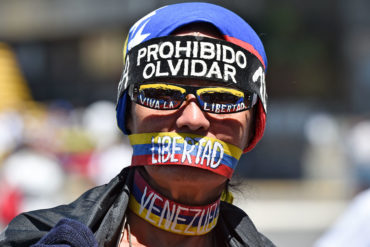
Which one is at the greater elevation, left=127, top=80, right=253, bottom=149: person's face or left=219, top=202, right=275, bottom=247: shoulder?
left=127, top=80, right=253, bottom=149: person's face

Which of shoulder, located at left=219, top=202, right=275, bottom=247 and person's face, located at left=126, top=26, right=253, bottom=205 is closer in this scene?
person's face, located at left=126, top=26, right=253, bottom=205

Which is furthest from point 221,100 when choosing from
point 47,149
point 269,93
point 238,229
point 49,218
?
point 269,93

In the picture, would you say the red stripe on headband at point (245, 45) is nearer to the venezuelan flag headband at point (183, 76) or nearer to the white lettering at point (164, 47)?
the venezuelan flag headband at point (183, 76)

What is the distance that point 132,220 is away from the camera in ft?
8.08

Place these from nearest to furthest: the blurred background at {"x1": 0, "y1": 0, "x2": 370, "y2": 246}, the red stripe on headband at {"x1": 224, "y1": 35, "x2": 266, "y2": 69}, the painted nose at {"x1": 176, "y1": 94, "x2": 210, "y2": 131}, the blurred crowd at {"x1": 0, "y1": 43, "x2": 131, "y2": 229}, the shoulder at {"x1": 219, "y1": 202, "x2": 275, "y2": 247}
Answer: the painted nose at {"x1": 176, "y1": 94, "x2": 210, "y2": 131} → the red stripe on headband at {"x1": 224, "y1": 35, "x2": 266, "y2": 69} → the shoulder at {"x1": 219, "y1": 202, "x2": 275, "y2": 247} → the blurred crowd at {"x1": 0, "y1": 43, "x2": 131, "y2": 229} → the blurred background at {"x1": 0, "y1": 0, "x2": 370, "y2": 246}

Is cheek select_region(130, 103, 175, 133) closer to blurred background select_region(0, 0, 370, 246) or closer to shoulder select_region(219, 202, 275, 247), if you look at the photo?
shoulder select_region(219, 202, 275, 247)

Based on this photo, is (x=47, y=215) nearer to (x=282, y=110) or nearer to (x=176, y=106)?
→ (x=176, y=106)

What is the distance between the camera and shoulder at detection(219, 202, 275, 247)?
2.55 metres

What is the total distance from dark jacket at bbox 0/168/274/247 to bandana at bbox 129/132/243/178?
140 millimetres

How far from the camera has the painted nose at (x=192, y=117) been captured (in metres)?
2.30

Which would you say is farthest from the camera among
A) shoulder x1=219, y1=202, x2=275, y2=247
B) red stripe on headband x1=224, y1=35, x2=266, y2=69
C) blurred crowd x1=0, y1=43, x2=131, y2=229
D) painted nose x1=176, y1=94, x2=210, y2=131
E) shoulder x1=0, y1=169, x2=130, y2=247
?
blurred crowd x1=0, y1=43, x2=131, y2=229

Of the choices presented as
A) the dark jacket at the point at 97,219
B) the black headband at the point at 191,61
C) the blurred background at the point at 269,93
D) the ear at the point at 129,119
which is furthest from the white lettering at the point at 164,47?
the blurred background at the point at 269,93

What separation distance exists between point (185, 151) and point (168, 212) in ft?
0.77

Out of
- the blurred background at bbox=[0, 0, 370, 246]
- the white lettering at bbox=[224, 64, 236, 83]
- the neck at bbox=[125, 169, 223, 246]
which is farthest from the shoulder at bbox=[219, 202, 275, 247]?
the blurred background at bbox=[0, 0, 370, 246]
